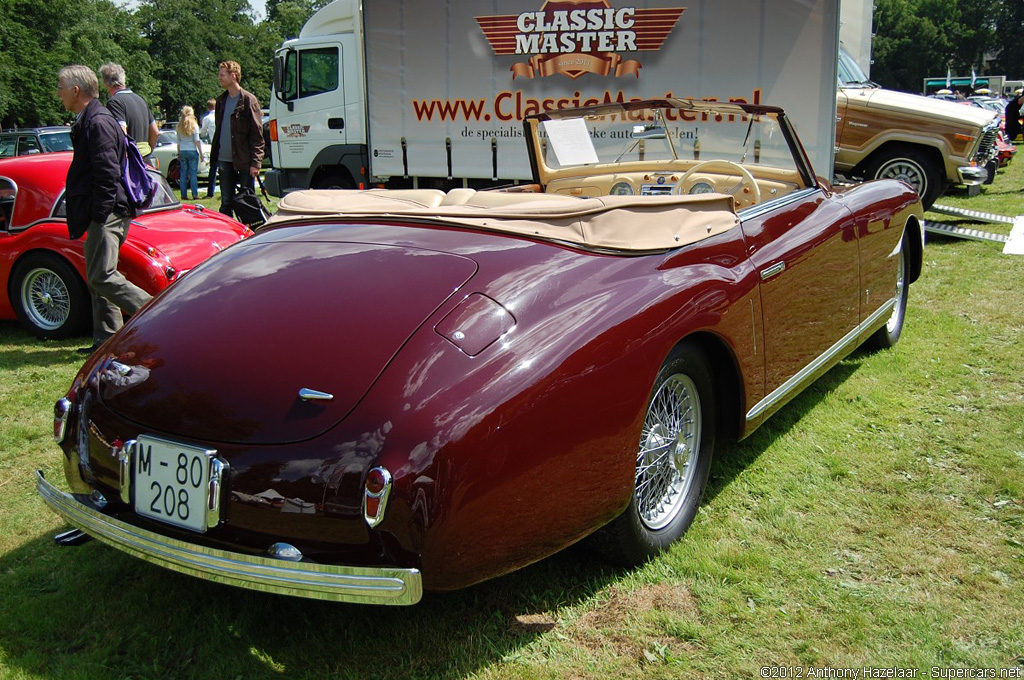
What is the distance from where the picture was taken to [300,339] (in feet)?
7.54

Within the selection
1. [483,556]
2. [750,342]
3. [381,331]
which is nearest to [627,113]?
[750,342]

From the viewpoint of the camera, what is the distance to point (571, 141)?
4328mm

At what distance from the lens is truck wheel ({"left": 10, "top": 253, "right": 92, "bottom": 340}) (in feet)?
19.3

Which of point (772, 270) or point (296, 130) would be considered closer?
point (772, 270)

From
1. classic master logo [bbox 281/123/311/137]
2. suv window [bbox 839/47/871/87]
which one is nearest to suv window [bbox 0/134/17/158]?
classic master logo [bbox 281/123/311/137]

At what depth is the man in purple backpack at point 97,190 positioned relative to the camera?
5043 mm

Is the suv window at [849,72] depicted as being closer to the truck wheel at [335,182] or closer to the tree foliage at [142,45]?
the truck wheel at [335,182]

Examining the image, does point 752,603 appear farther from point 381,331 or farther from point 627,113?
point 627,113

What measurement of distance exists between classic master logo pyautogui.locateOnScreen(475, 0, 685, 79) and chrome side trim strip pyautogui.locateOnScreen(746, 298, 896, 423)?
518 cm

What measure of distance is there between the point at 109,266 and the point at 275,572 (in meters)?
3.87

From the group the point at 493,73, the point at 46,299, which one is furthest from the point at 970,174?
the point at 46,299

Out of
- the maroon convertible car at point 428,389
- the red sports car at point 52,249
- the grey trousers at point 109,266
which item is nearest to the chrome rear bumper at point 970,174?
the maroon convertible car at point 428,389

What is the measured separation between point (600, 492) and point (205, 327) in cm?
125

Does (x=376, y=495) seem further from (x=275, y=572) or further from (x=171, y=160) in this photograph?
(x=171, y=160)
